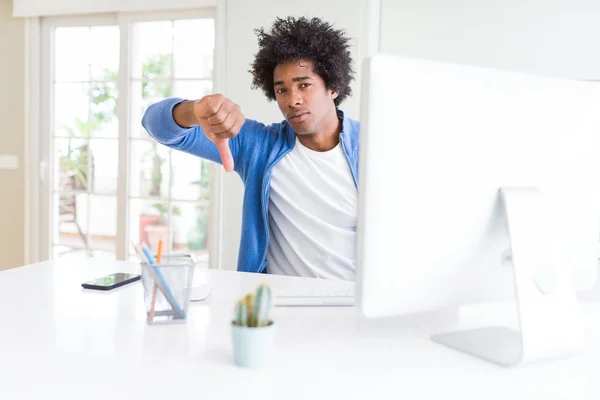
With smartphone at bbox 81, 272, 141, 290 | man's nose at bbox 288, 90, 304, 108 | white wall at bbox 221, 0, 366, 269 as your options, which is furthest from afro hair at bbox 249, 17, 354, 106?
smartphone at bbox 81, 272, 141, 290

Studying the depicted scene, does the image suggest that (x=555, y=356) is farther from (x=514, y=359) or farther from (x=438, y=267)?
(x=438, y=267)

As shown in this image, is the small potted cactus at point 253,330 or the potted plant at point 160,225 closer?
the small potted cactus at point 253,330

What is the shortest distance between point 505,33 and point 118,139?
7.64 feet

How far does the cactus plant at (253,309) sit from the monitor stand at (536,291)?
0.33 metres

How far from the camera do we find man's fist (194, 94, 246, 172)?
129cm

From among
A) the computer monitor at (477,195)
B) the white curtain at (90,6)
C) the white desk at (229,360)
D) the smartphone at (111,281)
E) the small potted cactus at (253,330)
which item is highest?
the white curtain at (90,6)

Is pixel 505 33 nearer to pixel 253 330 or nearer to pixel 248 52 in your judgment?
pixel 248 52

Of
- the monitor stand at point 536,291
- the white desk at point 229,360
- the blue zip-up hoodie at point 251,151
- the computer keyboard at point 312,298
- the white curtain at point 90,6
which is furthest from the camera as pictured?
the white curtain at point 90,6

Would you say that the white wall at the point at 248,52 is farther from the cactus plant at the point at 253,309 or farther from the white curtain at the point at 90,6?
the cactus plant at the point at 253,309

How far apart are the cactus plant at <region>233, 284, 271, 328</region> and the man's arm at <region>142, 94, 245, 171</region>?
0.55m

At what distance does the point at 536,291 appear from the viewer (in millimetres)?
887

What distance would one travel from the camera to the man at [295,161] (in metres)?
1.68

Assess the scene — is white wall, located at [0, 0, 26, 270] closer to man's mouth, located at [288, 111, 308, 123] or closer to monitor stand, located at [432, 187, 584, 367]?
man's mouth, located at [288, 111, 308, 123]

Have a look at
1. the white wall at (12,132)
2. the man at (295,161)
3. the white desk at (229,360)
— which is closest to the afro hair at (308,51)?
the man at (295,161)
